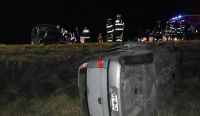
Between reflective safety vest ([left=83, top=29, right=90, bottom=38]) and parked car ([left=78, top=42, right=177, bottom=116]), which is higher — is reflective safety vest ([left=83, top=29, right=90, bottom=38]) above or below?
above

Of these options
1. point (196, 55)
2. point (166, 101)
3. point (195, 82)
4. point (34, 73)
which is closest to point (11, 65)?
point (34, 73)

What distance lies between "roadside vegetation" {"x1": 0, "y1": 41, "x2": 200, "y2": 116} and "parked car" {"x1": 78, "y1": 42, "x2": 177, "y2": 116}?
801 millimetres

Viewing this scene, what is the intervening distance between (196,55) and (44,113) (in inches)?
199

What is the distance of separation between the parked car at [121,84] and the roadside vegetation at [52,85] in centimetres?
80

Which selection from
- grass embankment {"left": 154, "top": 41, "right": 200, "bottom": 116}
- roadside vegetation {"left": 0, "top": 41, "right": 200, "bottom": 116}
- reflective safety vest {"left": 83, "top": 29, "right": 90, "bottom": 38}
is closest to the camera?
grass embankment {"left": 154, "top": 41, "right": 200, "bottom": 116}

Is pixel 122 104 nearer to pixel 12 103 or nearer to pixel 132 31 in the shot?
pixel 12 103

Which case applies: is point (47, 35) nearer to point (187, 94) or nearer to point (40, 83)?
A: point (40, 83)

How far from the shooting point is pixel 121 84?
10.5 ft

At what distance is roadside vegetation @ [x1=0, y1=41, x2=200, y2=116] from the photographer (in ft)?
16.1

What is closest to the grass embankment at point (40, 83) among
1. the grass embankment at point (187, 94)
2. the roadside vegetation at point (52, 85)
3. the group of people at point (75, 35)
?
the roadside vegetation at point (52, 85)

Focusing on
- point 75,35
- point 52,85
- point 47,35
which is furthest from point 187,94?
point 75,35

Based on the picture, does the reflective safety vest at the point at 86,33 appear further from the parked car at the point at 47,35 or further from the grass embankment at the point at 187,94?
the grass embankment at the point at 187,94

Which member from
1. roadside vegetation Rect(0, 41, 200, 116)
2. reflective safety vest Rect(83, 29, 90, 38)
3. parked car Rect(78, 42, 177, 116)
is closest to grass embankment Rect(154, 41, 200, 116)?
roadside vegetation Rect(0, 41, 200, 116)

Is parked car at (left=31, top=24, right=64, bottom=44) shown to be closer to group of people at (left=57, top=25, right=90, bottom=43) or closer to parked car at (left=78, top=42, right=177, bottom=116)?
group of people at (left=57, top=25, right=90, bottom=43)
